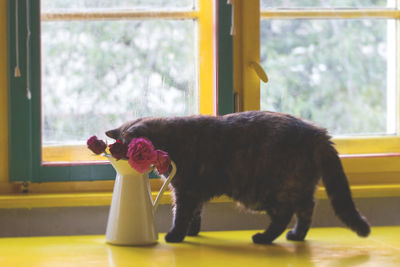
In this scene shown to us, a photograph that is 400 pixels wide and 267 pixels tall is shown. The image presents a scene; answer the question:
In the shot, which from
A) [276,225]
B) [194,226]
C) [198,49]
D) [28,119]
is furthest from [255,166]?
[28,119]

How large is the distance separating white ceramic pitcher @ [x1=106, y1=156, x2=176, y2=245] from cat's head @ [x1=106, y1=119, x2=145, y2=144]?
0.07 meters

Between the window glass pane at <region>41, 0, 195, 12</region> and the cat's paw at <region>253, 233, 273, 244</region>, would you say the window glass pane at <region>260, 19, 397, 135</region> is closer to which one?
the window glass pane at <region>41, 0, 195, 12</region>

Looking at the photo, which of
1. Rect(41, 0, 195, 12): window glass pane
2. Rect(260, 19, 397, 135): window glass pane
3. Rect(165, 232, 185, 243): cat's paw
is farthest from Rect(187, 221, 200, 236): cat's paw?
Rect(41, 0, 195, 12): window glass pane

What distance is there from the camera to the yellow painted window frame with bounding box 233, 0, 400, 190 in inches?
72.4

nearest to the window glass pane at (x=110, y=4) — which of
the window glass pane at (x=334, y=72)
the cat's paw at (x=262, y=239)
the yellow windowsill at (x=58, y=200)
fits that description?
the window glass pane at (x=334, y=72)

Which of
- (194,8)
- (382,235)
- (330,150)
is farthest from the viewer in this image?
(194,8)

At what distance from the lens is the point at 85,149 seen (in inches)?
71.2

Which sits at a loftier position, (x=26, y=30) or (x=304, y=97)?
(x=26, y=30)

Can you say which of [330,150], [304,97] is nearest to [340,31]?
[304,97]

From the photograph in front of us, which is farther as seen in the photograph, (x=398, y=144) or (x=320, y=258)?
(x=398, y=144)

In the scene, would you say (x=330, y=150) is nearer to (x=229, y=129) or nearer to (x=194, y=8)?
(x=229, y=129)

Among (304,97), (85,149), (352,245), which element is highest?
(304,97)

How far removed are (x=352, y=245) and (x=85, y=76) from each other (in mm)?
976

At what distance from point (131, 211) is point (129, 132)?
0.69ft
